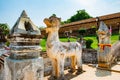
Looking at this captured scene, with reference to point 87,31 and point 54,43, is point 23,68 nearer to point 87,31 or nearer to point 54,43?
point 54,43

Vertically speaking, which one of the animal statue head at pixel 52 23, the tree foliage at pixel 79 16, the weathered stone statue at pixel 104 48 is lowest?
the weathered stone statue at pixel 104 48

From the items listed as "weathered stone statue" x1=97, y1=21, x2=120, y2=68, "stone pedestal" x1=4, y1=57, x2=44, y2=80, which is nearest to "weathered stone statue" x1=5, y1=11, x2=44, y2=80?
"stone pedestal" x1=4, y1=57, x2=44, y2=80

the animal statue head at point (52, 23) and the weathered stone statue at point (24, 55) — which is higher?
the animal statue head at point (52, 23)

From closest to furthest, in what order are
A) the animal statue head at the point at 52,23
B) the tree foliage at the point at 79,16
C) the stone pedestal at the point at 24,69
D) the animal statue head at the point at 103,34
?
the stone pedestal at the point at 24,69 < the animal statue head at the point at 52,23 < the animal statue head at the point at 103,34 < the tree foliage at the point at 79,16

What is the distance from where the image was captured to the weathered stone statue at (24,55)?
1.57m

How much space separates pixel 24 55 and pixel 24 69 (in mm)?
156

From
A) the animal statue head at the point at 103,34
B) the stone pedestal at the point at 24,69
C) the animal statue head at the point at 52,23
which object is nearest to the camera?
the stone pedestal at the point at 24,69

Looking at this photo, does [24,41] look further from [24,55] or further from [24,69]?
[24,69]

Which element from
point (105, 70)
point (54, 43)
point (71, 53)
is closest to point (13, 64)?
point (54, 43)

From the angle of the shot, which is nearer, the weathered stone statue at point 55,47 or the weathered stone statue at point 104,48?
the weathered stone statue at point 55,47

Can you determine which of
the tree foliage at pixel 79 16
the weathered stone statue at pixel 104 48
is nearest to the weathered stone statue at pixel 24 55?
the weathered stone statue at pixel 104 48

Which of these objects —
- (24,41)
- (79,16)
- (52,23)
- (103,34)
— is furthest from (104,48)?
(79,16)

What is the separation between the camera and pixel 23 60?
1.60 meters

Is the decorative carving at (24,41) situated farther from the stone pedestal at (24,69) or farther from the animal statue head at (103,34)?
the animal statue head at (103,34)
